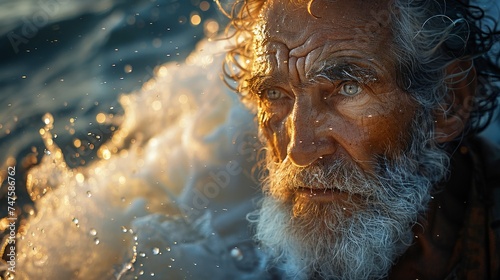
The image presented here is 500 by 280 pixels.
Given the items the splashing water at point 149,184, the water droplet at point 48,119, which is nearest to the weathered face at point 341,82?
the splashing water at point 149,184

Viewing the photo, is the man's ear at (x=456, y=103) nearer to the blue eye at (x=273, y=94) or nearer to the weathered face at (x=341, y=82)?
the weathered face at (x=341, y=82)

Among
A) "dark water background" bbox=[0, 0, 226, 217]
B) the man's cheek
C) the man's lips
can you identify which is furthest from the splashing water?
the man's lips

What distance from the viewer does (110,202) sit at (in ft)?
15.2

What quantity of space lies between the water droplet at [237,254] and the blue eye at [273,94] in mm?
1088

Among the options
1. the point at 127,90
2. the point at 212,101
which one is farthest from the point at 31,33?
the point at 212,101

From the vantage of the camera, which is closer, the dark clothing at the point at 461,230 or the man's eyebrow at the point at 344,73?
the man's eyebrow at the point at 344,73

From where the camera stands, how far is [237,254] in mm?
4148

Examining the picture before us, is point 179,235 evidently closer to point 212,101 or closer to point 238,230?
point 238,230

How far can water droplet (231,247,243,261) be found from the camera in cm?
412

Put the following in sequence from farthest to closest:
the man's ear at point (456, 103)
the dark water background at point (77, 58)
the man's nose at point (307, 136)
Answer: the dark water background at point (77, 58), the man's ear at point (456, 103), the man's nose at point (307, 136)

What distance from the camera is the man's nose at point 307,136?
3131 millimetres

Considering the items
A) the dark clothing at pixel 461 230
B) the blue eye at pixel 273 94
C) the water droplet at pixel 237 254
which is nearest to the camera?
the dark clothing at pixel 461 230

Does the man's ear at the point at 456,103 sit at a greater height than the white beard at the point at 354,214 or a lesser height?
greater

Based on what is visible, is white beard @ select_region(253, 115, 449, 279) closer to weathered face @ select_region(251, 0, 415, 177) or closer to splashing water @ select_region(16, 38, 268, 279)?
weathered face @ select_region(251, 0, 415, 177)
